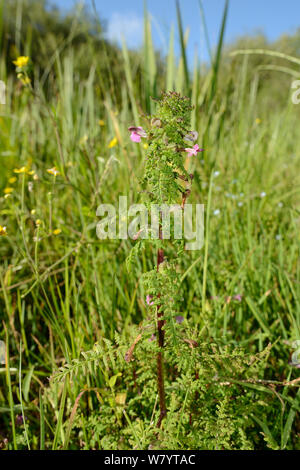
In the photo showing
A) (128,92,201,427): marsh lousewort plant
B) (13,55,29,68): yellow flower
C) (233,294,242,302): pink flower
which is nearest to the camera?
(128,92,201,427): marsh lousewort plant

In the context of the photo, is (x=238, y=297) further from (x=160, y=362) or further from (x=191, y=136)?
(x=191, y=136)

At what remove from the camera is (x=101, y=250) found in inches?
43.1

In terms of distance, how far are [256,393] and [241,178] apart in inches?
Result: 40.0

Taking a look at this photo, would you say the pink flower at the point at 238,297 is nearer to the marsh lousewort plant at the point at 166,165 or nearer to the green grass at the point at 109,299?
the green grass at the point at 109,299

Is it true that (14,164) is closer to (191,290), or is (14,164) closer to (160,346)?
(191,290)

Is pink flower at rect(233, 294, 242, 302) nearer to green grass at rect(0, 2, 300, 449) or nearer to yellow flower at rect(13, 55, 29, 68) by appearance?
green grass at rect(0, 2, 300, 449)

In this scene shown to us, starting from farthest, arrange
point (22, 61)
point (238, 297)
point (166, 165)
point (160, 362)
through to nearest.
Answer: point (22, 61)
point (238, 297)
point (160, 362)
point (166, 165)

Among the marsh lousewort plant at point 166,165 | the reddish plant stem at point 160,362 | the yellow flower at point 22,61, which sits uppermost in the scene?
the yellow flower at point 22,61

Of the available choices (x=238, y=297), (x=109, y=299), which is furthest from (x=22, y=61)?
(x=238, y=297)

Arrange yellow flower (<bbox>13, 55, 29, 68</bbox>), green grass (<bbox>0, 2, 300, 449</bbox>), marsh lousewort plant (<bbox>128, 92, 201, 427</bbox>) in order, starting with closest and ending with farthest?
marsh lousewort plant (<bbox>128, 92, 201, 427</bbox>) < green grass (<bbox>0, 2, 300, 449</bbox>) < yellow flower (<bbox>13, 55, 29, 68</bbox>)

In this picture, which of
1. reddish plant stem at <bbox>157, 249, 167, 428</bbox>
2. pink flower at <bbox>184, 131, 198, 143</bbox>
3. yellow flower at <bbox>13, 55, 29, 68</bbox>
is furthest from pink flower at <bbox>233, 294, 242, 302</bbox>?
yellow flower at <bbox>13, 55, 29, 68</bbox>

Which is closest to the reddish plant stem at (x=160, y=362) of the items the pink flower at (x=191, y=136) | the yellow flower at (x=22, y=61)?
the pink flower at (x=191, y=136)

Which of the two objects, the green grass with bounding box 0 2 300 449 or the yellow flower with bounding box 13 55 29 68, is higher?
the yellow flower with bounding box 13 55 29 68
